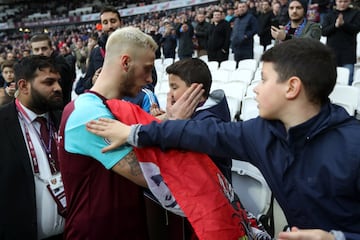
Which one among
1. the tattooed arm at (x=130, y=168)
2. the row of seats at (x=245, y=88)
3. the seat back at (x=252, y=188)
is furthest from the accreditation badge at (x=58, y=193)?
the row of seats at (x=245, y=88)

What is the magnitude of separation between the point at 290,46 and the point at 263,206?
114cm

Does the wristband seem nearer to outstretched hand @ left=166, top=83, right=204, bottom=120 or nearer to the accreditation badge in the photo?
outstretched hand @ left=166, top=83, right=204, bottom=120

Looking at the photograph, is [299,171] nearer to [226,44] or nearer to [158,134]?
[158,134]

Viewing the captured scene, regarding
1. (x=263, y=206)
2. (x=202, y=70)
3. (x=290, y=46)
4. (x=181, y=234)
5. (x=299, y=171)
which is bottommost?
(x=263, y=206)

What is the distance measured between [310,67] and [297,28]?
335 centimetres

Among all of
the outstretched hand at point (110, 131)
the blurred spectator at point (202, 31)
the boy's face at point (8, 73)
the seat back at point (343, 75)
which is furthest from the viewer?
the blurred spectator at point (202, 31)

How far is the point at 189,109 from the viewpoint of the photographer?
1358 mm

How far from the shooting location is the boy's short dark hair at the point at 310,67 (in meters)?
1.04

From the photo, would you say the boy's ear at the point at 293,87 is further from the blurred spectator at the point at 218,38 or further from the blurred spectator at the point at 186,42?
the blurred spectator at the point at 186,42

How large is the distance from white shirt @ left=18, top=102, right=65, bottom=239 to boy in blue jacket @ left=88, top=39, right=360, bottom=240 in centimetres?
76

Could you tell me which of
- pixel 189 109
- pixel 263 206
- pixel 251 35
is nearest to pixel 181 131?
pixel 189 109

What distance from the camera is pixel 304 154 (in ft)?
3.42

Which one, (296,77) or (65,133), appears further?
(65,133)

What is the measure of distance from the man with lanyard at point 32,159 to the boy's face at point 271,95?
1143mm
